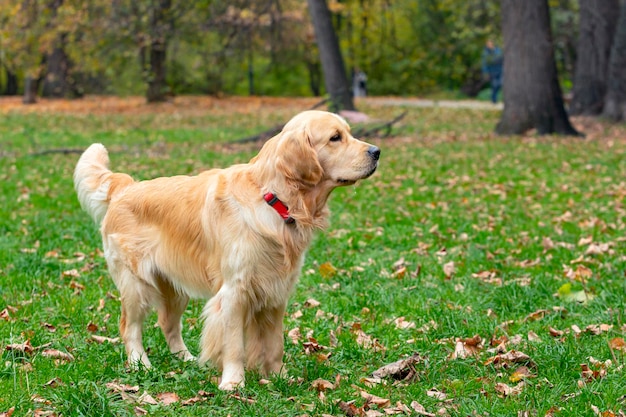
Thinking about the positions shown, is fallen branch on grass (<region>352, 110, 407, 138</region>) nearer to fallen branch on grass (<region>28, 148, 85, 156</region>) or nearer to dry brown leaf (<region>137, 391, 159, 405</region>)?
fallen branch on grass (<region>28, 148, 85, 156</region>)

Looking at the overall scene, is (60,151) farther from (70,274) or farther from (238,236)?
(238,236)

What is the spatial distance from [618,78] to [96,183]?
1681 cm

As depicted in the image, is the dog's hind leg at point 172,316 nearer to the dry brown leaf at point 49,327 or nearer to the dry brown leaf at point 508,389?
the dry brown leaf at point 49,327

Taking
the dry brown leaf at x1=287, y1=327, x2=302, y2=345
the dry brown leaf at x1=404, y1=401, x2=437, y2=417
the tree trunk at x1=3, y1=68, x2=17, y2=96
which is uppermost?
the dry brown leaf at x1=404, y1=401, x2=437, y2=417

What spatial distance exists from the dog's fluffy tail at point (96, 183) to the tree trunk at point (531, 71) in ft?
45.4

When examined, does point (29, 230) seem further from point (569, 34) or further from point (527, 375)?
point (569, 34)

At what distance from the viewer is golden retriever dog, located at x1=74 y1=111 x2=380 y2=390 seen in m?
4.35

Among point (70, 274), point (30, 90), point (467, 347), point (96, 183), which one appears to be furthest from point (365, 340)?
point (30, 90)

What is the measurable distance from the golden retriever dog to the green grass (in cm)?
24

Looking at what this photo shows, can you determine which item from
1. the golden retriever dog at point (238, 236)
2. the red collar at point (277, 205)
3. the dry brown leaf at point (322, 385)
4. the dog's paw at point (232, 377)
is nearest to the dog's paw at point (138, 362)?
the golden retriever dog at point (238, 236)

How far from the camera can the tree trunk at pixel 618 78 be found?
62.5 feet

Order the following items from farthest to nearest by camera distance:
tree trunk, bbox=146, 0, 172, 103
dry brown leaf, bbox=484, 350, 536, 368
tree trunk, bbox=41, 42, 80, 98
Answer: tree trunk, bbox=41, 42, 80, 98 → tree trunk, bbox=146, 0, 172, 103 → dry brown leaf, bbox=484, 350, 536, 368

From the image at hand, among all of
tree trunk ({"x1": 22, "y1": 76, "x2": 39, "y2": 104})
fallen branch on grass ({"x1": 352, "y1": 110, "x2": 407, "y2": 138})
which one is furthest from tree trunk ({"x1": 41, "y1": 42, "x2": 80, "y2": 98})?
fallen branch on grass ({"x1": 352, "y1": 110, "x2": 407, "y2": 138})

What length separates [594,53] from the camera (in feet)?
70.4
